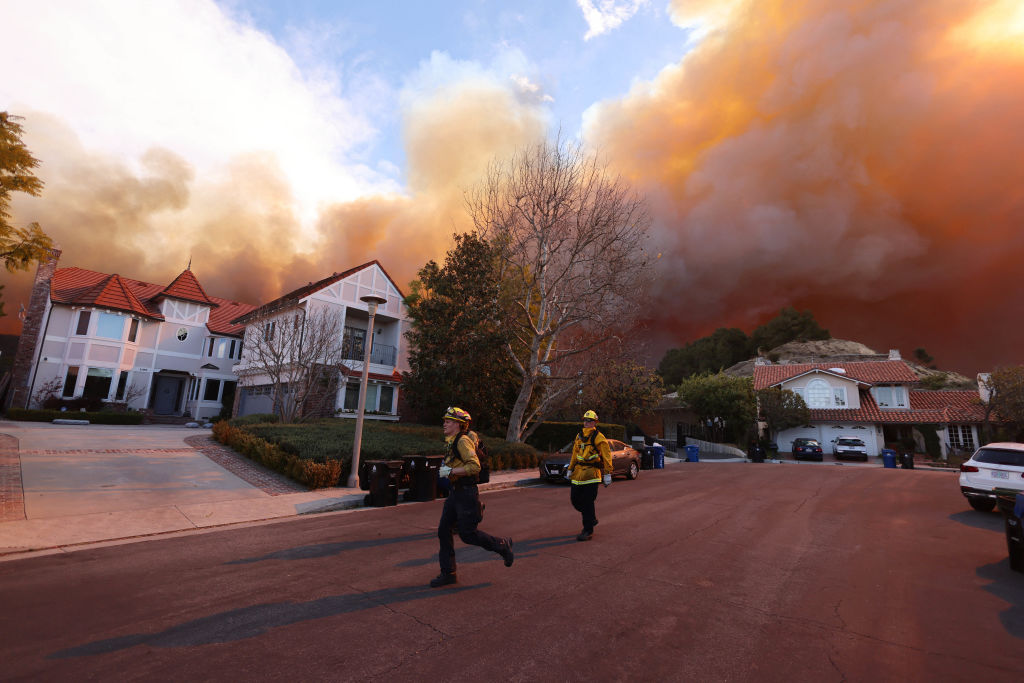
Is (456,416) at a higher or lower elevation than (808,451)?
→ higher

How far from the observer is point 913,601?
17.6 ft

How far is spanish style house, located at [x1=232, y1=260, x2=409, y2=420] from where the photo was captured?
2595cm

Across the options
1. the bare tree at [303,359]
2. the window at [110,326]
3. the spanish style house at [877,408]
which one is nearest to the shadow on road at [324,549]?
the bare tree at [303,359]

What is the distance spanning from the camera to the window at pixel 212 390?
34.4 metres

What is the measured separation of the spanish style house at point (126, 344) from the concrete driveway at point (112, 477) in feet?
49.1

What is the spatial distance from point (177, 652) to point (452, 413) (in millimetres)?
3240

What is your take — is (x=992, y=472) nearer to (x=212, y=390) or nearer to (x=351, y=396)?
(x=351, y=396)

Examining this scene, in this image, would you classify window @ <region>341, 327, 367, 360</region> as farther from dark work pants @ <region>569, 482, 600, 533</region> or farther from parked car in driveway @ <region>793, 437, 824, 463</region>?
parked car in driveway @ <region>793, 437, 824, 463</region>

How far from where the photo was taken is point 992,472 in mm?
10758

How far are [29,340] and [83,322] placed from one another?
3150 millimetres

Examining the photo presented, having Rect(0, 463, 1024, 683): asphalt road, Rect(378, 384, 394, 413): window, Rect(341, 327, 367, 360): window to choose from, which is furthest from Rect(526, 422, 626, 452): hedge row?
Rect(0, 463, 1024, 683): asphalt road

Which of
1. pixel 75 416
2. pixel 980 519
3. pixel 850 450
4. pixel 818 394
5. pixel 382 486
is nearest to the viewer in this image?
pixel 980 519

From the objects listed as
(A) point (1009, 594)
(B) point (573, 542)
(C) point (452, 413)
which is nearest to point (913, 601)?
(A) point (1009, 594)

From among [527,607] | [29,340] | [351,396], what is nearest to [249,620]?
[527,607]
